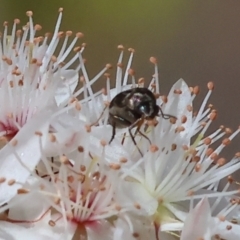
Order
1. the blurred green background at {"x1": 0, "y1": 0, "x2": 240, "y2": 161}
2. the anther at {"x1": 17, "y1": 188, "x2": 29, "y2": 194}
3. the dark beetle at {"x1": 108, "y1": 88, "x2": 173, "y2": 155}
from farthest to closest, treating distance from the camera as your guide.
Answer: the blurred green background at {"x1": 0, "y1": 0, "x2": 240, "y2": 161} < the dark beetle at {"x1": 108, "y1": 88, "x2": 173, "y2": 155} < the anther at {"x1": 17, "y1": 188, "x2": 29, "y2": 194}

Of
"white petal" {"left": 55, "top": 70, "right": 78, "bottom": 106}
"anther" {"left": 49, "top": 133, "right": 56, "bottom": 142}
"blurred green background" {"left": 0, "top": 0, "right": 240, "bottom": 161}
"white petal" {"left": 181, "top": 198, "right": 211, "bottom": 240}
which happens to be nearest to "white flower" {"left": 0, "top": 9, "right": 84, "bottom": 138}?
"white petal" {"left": 55, "top": 70, "right": 78, "bottom": 106}

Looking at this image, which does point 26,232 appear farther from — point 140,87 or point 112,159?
point 140,87

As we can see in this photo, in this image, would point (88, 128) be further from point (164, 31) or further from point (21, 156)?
point (164, 31)

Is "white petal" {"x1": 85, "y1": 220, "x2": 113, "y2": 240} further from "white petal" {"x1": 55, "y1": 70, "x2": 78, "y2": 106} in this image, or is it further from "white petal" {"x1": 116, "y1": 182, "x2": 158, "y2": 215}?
"white petal" {"x1": 55, "y1": 70, "x2": 78, "y2": 106}

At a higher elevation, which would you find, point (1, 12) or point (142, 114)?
point (142, 114)

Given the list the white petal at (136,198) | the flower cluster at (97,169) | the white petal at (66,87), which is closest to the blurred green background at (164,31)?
the white petal at (66,87)

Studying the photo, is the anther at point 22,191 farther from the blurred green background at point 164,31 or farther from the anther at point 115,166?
the blurred green background at point 164,31

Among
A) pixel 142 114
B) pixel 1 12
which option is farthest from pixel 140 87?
pixel 1 12
